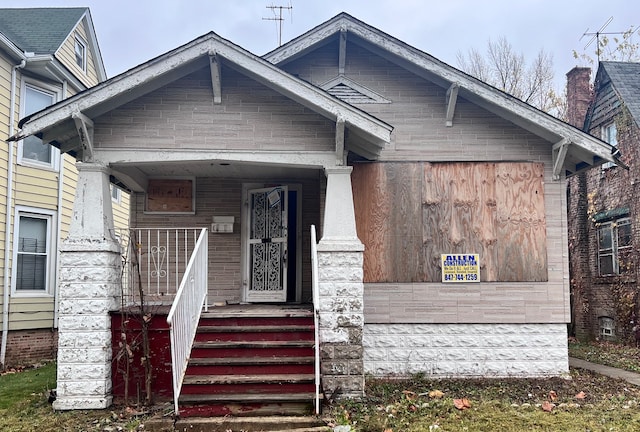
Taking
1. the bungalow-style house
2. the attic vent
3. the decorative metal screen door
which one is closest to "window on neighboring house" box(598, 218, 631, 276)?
the bungalow-style house

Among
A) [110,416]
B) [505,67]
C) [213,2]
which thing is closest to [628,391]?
[110,416]

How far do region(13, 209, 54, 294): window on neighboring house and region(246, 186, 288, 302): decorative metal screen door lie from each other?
197 inches

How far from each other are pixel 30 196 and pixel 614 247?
13.2m

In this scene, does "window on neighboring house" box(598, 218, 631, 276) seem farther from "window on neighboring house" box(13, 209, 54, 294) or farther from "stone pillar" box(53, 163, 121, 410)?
"window on neighboring house" box(13, 209, 54, 294)

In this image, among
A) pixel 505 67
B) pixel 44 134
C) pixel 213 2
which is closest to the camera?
pixel 44 134

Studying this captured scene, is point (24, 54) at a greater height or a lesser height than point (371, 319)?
greater

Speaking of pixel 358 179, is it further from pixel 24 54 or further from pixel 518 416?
pixel 24 54

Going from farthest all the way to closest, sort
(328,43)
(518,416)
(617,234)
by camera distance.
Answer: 1. (617,234)
2. (328,43)
3. (518,416)

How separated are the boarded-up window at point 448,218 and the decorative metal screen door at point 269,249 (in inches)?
55.9

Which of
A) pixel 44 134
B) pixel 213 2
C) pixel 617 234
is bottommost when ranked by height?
pixel 617 234

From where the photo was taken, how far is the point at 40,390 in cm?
711

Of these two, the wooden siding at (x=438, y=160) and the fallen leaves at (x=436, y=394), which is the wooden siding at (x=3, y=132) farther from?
the fallen leaves at (x=436, y=394)

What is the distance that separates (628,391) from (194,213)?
6672 mm

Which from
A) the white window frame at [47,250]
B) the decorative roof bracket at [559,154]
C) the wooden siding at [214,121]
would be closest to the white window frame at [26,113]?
the white window frame at [47,250]
